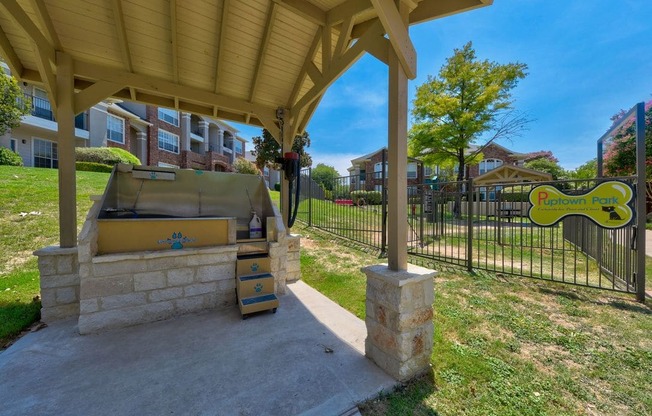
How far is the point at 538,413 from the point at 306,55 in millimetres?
4618

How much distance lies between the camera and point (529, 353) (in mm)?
2320

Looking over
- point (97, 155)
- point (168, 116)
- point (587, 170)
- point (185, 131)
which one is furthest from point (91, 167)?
point (587, 170)

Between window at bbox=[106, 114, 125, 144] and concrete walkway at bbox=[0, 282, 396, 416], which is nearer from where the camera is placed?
concrete walkway at bbox=[0, 282, 396, 416]

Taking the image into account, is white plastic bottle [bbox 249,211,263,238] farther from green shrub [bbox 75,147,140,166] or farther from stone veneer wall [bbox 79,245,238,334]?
green shrub [bbox 75,147,140,166]

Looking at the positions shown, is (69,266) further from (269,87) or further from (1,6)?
(269,87)

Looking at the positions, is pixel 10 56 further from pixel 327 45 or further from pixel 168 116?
pixel 168 116

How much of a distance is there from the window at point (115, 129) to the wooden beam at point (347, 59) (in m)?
20.5

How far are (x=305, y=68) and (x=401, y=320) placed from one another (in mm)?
3759

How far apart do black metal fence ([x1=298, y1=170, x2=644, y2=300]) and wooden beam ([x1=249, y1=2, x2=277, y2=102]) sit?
3387 mm

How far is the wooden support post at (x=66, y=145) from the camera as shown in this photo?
119 inches

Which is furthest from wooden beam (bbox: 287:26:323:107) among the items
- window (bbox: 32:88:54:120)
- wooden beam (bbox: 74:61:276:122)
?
window (bbox: 32:88:54:120)

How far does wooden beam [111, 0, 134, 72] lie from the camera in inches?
113

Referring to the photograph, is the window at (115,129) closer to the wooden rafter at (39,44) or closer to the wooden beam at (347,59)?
the wooden rafter at (39,44)

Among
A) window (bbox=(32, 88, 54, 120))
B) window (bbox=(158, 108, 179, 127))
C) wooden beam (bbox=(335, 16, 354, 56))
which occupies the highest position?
window (bbox=(158, 108, 179, 127))
